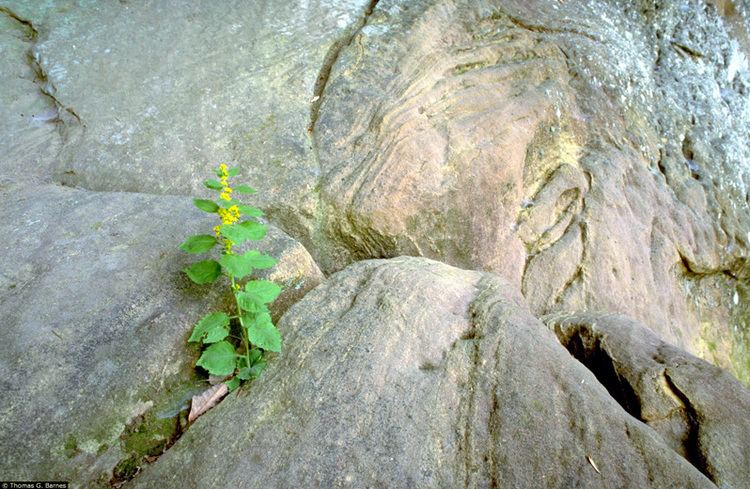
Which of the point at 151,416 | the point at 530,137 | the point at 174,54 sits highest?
the point at 530,137

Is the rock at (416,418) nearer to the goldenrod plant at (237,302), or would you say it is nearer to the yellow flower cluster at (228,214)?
the goldenrod plant at (237,302)

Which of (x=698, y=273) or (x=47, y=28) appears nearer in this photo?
(x=47, y=28)

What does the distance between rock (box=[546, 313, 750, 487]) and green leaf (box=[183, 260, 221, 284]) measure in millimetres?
2163

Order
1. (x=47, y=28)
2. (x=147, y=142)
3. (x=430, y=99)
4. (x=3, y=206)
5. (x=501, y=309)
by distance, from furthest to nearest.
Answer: (x=47, y=28) < (x=430, y=99) < (x=147, y=142) < (x=3, y=206) < (x=501, y=309)

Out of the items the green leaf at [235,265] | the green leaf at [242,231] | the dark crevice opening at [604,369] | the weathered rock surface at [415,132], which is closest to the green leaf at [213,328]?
the green leaf at [235,265]

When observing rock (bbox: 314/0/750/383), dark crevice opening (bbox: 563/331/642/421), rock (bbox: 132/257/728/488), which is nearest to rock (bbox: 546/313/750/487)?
dark crevice opening (bbox: 563/331/642/421)

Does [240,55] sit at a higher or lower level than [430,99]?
lower

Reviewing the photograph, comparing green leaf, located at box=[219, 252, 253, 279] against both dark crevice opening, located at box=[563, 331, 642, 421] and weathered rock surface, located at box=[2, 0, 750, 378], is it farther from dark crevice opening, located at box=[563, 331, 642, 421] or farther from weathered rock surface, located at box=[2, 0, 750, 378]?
dark crevice opening, located at box=[563, 331, 642, 421]

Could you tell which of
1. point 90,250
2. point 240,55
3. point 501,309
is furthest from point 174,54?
point 501,309

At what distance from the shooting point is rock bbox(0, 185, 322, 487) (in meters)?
1.82

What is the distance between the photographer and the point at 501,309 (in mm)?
2340

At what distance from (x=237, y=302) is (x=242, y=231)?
30 centimetres

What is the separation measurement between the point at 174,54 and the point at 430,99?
6.61 ft

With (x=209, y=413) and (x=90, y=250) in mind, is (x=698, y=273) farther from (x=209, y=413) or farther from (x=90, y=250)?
(x=90, y=250)
